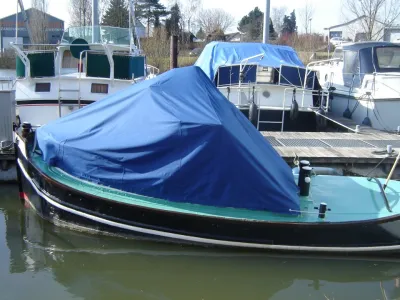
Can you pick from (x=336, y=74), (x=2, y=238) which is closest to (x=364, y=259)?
(x=2, y=238)

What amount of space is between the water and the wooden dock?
9.78ft

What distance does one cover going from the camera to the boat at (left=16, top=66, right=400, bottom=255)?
5.38m

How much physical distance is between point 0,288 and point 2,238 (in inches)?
57.4

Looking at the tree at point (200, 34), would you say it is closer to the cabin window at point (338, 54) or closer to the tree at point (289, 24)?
the tree at point (289, 24)

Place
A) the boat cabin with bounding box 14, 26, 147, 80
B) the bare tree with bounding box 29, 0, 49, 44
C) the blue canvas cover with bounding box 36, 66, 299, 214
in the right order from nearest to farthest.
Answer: the blue canvas cover with bounding box 36, 66, 299, 214, the boat cabin with bounding box 14, 26, 147, 80, the bare tree with bounding box 29, 0, 49, 44

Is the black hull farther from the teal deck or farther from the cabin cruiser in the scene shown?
the cabin cruiser

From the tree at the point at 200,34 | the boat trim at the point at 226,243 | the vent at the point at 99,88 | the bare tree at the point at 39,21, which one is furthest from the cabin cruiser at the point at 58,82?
the tree at the point at 200,34

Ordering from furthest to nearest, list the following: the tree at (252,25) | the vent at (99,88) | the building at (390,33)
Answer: the tree at (252,25)
the building at (390,33)
the vent at (99,88)

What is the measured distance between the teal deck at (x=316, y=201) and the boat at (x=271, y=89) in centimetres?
502

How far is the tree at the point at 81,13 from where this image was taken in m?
33.1

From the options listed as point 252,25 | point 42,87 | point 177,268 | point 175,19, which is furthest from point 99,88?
point 252,25

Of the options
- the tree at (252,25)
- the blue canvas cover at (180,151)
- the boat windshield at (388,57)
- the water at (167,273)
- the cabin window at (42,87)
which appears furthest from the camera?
the tree at (252,25)

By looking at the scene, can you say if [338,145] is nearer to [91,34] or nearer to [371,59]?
[371,59]

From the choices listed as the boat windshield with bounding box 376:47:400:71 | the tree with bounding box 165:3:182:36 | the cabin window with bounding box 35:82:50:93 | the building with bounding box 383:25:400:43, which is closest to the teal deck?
the cabin window with bounding box 35:82:50:93
